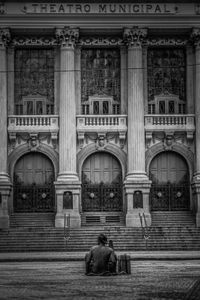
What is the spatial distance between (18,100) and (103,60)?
557 centimetres

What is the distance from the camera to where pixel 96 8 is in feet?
148

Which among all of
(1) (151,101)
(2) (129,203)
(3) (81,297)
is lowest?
(3) (81,297)

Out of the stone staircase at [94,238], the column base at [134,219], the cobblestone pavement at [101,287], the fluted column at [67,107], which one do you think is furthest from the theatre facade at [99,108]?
the cobblestone pavement at [101,287]

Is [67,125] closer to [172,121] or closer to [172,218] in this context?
[172,121]

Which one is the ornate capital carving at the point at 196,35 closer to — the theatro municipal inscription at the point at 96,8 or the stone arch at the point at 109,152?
the theatro municipal inscription at the point at 96,8

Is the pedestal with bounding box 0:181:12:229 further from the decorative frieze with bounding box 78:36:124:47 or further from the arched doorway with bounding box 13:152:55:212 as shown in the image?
the decorative frieze with bounding box 78:36:124:47

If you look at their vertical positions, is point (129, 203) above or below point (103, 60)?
below

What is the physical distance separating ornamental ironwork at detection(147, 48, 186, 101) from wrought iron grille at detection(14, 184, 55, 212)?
8168 millimetres

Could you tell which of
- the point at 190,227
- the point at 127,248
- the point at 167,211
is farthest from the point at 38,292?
the point at 167,211

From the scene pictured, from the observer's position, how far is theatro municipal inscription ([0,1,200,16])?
4484cm

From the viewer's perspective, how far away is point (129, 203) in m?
43.8

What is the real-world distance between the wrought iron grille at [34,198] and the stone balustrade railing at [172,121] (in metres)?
6.93

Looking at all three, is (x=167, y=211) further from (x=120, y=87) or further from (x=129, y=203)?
(x=120, y=87)

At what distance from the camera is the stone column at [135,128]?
144ft
